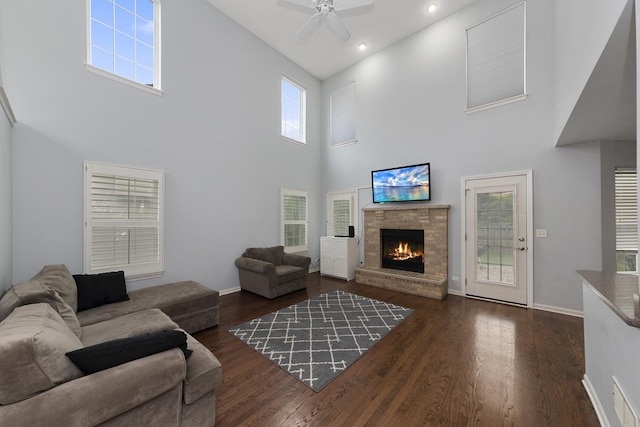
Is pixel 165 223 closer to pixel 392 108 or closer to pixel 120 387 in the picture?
pixel 120 387

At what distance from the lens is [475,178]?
14.0ft

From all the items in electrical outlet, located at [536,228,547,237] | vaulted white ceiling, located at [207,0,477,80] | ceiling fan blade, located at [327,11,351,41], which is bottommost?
electrical outlet, located at [536,228,547,237]

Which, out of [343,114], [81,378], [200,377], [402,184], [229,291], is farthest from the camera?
[343,114]

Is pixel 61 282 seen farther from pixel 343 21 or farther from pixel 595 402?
pixel 343 21

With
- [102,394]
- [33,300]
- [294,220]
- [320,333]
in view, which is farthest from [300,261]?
[102,394]

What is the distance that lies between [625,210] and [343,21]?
5.45 m

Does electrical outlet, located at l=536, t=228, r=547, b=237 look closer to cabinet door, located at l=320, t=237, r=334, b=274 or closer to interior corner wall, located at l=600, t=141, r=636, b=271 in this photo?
interior corner wall, located at l=600, t=141, r=636, b=271

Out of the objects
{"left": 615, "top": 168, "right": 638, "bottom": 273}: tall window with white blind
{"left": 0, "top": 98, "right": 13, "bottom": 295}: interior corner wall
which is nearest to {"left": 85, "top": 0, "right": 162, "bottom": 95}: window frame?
{"left": 0, "top": 98, "right": 13, "bottom": 295}: interior corner wall

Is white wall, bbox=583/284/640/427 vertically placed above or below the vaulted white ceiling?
below

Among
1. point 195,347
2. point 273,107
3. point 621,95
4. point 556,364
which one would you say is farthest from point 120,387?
point 273,107

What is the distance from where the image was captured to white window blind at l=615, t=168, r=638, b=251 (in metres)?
3.37

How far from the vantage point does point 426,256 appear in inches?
184

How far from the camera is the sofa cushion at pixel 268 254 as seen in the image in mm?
4777

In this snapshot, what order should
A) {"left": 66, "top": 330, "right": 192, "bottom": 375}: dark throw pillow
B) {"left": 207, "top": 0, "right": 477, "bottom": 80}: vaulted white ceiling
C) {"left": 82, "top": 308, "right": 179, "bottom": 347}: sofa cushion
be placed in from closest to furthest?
{"left": 66, "top": 330, "right": 192, "bottom": 375}: dark throw pillow, {"left": 82, "top": 308, "right": 179, "bottom": 347}: sofa cushion, {"left": 207, "top": 0, "right": 477, "bottom": 80}: vaulted white ceiling
